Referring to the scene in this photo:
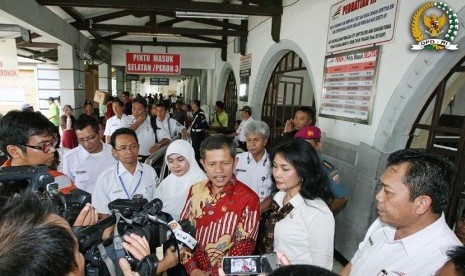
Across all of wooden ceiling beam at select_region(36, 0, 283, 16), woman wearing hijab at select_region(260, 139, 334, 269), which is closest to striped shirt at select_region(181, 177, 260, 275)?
woman wearing hijab at select_region(260, 139, 334, 269)

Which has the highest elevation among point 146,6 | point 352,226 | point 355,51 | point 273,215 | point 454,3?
point 146,6

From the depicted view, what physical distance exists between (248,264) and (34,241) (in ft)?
2.23

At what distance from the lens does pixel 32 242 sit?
67cm

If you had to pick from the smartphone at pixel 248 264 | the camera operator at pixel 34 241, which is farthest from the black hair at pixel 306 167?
the camera operator at pixel 34 241

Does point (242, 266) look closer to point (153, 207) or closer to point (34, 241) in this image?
point (153, 207)

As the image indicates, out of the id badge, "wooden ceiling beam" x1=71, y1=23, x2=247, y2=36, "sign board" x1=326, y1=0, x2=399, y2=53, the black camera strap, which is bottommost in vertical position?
the id badge

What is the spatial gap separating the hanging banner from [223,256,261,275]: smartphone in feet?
14.5

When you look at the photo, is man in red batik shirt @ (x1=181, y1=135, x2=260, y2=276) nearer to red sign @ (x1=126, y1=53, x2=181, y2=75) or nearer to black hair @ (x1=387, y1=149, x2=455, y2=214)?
black hair @ (x1=387, y1=149, x2=455, y2=214)

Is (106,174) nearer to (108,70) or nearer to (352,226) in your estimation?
(352,226)

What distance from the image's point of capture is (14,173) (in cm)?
107

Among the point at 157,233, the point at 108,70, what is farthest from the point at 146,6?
the point at 108,70

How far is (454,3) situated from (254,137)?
1.79 m

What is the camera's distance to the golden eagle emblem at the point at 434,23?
6.77ft

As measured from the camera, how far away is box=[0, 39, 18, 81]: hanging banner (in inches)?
155
